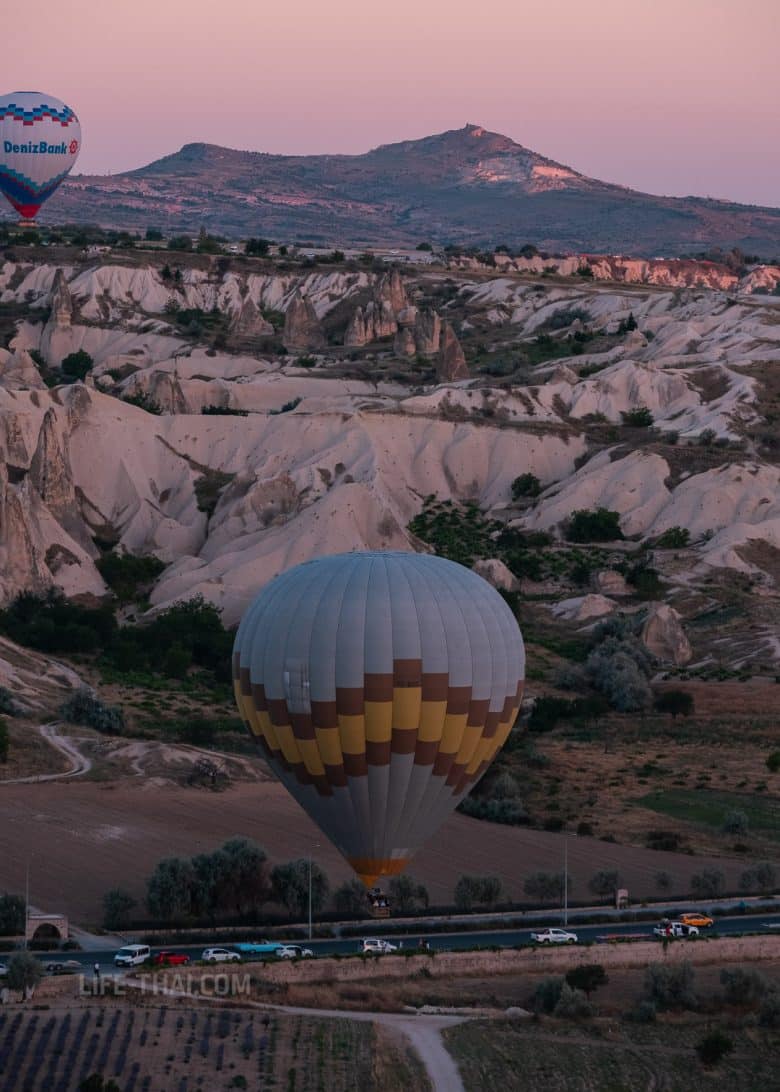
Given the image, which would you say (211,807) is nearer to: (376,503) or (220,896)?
(220,896)

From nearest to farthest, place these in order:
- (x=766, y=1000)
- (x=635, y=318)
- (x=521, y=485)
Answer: (x=766, y=1000) < (x=521, y=485) < (x=635, y=318)

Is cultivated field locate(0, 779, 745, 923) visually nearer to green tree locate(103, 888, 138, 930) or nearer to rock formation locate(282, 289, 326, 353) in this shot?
green tree locate(103, 888, 138, 930)

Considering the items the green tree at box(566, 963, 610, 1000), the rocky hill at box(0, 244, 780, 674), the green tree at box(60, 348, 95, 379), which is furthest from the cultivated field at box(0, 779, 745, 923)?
the green tree at box(60, 348, 95, 379)

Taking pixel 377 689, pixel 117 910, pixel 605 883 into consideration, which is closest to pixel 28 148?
pixel 605 883

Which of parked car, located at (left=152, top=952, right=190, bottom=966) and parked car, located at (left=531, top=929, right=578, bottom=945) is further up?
parked car, located at (left=152, top=952, right=190, bottom=966)

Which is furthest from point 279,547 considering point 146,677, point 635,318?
point 635,318

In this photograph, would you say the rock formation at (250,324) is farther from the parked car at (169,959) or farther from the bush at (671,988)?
the bush at (671,988)

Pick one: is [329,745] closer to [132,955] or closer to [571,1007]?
[132,955]
